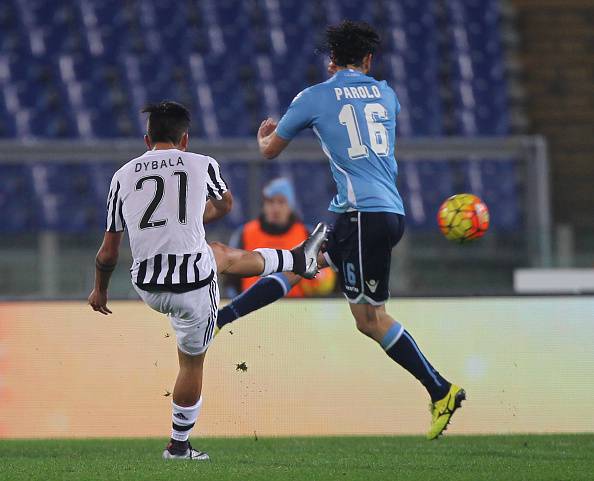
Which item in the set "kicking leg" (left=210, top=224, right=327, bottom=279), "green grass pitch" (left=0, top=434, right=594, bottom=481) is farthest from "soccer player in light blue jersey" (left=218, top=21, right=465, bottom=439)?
"green grass pitch" (left=0, top=434, right=594, bottom=481)

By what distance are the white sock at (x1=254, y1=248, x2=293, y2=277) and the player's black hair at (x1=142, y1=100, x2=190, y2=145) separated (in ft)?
2.85

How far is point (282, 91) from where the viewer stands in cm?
1448

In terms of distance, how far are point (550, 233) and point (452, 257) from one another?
0.84 metres

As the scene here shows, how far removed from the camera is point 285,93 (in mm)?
14445

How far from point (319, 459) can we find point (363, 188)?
4.31 ft

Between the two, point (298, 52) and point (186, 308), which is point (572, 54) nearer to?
point (298, 52)

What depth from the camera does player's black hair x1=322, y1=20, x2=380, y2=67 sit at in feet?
20.8

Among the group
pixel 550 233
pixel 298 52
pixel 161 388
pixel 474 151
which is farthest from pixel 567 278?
pixel 298 52

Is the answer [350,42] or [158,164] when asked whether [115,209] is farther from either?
[350,42]

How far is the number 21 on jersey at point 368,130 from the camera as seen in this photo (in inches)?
247

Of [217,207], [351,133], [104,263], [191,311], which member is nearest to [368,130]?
[351,133]

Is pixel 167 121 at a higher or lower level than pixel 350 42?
lower

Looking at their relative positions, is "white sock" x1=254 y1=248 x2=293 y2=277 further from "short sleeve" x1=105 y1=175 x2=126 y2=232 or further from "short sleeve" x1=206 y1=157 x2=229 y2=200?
"short sleeve" x1=105 y1=175 x2=126 y2=232

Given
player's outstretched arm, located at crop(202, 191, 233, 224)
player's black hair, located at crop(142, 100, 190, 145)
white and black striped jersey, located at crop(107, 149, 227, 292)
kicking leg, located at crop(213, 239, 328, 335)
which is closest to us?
white and black striped jersey, located at crop(107, 149, 227, 292)
